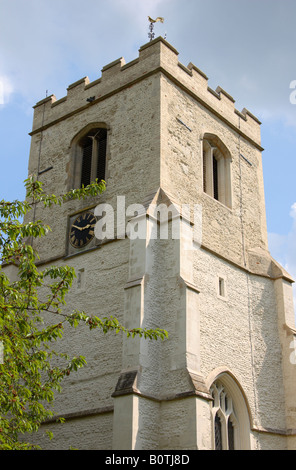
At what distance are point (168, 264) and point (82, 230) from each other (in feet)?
11.9

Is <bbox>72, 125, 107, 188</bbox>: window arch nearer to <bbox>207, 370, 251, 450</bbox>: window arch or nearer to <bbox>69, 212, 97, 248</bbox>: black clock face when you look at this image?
<bbox>69, 212, 97, 248</bbox>: black clock face

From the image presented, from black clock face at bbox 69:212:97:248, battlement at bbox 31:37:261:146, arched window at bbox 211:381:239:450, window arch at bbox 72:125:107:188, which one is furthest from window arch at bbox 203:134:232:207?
arched window at bbox 211:381:239:450

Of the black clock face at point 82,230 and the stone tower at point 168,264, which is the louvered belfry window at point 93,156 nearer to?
the stone tower at point 168,264

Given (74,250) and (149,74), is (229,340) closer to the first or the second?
(74,250)

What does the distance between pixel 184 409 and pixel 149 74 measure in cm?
1056

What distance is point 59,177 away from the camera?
2058 cm

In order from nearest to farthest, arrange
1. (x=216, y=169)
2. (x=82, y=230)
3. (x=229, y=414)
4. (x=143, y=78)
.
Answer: (x=229, y=414)
(x=82, y=230)
(x=143, y=78)
(x=216, y=169)

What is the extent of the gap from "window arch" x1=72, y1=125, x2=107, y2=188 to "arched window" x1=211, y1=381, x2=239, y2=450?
7512mm

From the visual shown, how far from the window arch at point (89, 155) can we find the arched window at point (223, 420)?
7.51 m

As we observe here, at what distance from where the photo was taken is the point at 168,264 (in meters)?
16.0

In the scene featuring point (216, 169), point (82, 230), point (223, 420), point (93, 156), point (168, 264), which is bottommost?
point (223, 420)

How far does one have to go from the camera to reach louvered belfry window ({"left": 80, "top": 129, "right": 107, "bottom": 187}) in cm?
1992

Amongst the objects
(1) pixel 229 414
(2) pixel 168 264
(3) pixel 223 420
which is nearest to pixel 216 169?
(2) pixel 168 264

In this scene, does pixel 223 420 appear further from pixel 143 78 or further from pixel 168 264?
pixel 143 78
